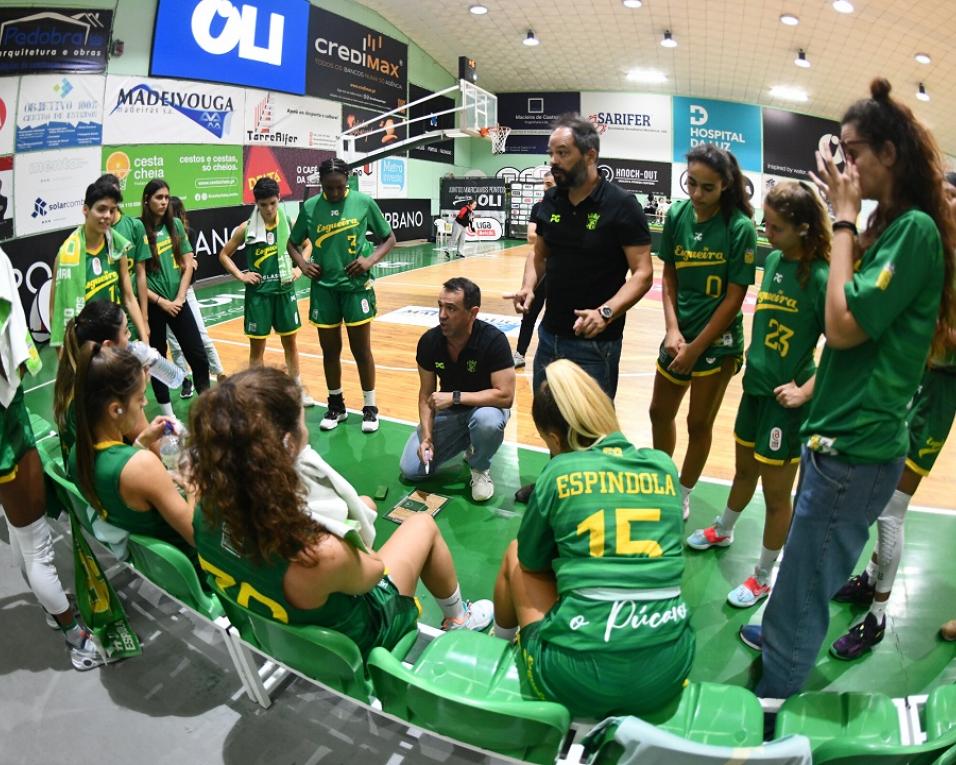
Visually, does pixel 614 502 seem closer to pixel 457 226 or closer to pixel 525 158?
pixel 457 226

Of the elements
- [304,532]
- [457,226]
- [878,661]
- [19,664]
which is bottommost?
[19,664]

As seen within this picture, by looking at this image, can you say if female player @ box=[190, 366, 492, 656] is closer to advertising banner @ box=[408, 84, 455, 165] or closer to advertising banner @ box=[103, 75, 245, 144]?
advertising banner @ box=[103, 75, 245, 144]

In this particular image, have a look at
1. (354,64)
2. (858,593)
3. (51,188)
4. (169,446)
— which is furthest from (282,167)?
(858,593)

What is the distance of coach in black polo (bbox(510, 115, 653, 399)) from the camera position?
3049 mm

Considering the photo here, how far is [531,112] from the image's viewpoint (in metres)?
23.4

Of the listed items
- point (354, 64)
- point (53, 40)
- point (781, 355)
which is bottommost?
point (781, 355)

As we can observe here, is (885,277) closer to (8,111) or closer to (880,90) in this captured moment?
(880,90)

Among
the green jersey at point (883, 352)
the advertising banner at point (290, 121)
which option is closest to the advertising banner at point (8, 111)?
the advertising banner at point (290, 121)

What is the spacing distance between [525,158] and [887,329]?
23.1m

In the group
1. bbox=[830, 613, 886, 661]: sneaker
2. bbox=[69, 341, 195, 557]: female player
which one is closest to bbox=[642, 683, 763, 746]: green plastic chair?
bbox=[830, 613, 886, 661]: sneaker

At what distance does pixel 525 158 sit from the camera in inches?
924

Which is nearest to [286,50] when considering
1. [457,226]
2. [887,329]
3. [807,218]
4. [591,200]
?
[457,226]

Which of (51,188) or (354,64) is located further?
(354,64)

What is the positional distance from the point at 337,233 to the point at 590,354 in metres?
2.16
